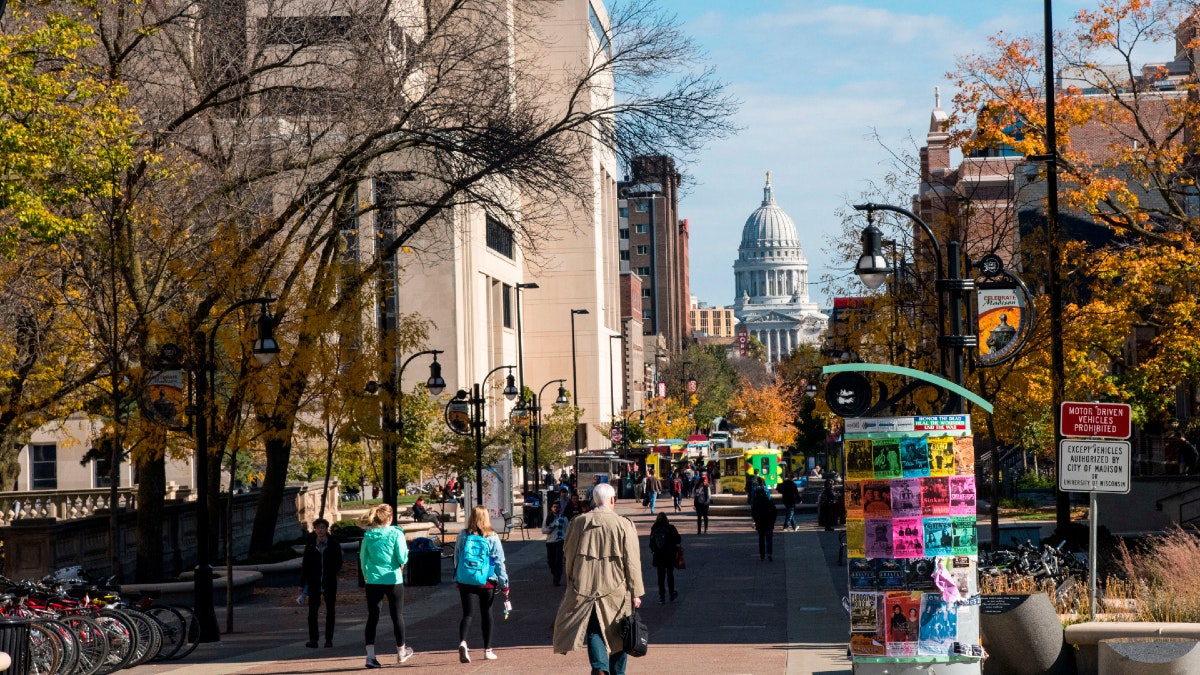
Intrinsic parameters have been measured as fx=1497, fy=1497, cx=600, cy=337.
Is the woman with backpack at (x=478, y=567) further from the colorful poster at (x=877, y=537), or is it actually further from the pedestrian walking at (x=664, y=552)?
the pedestrian walking at (x=664, y=552)

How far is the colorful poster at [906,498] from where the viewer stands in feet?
39.0

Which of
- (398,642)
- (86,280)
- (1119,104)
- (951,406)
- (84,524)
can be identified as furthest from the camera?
(1119,104)

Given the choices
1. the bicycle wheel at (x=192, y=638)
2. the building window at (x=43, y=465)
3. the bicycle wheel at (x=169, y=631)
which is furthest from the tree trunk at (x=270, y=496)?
the building window at (x=43, y=465)

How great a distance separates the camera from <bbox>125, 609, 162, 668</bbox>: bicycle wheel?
55.6 feet

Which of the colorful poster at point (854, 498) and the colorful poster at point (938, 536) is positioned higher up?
the colorful poster at point (854, 498)

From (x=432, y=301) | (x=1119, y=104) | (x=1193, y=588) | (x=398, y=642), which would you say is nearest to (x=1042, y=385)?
(x=1119, y=104)

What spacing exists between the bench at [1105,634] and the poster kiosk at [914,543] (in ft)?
7.28

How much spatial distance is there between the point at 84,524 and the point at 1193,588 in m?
20.0

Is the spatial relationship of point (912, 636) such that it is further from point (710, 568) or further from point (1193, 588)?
point (710, 568)

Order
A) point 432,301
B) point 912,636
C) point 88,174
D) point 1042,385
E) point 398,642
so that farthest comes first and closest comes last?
point 432,301
point 1042,385
point 88,174
point 398,642
point 912,636

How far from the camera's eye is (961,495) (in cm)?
1193

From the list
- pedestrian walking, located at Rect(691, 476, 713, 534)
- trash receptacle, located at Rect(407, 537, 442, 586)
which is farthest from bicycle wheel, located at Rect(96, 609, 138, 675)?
pedestrian walking, located at Rect(691, 476, 713, 534)

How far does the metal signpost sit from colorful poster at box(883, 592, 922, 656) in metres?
3.66

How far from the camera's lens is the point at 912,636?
39.5 feet
